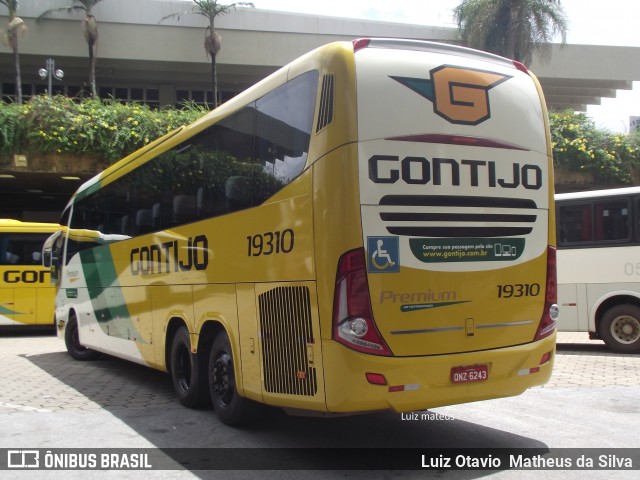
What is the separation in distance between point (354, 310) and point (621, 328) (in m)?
9.16

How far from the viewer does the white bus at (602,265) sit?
12.1 metres

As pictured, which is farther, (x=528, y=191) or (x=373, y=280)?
(x=528, y=191)

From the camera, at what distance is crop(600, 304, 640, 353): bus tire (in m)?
12.1

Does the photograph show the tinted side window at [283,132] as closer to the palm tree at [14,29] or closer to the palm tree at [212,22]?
the palm tree at [212,22]

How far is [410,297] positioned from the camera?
201 inches

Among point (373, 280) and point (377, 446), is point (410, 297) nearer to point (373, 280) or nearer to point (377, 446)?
point (373, 280)

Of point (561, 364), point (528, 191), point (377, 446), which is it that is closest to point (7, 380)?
point (377, 446)

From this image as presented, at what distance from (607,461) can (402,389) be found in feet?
6.40

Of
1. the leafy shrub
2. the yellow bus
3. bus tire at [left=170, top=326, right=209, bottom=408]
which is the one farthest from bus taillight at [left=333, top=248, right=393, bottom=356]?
the leafy shrub

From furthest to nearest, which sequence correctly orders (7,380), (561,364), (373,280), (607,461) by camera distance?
(561,364) → (7,380) → (607,461) → (373,280)

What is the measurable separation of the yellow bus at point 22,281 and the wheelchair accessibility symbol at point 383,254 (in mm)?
14513

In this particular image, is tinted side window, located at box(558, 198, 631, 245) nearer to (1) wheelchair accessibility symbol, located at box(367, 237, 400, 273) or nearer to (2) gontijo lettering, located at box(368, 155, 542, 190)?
(2) gontijo lettering, located at box(368, 155, 542, 190)

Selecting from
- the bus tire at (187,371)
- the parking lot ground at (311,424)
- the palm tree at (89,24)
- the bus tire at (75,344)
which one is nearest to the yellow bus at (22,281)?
the bus tire at (75,344)

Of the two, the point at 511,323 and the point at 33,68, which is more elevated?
the point at 33,68
